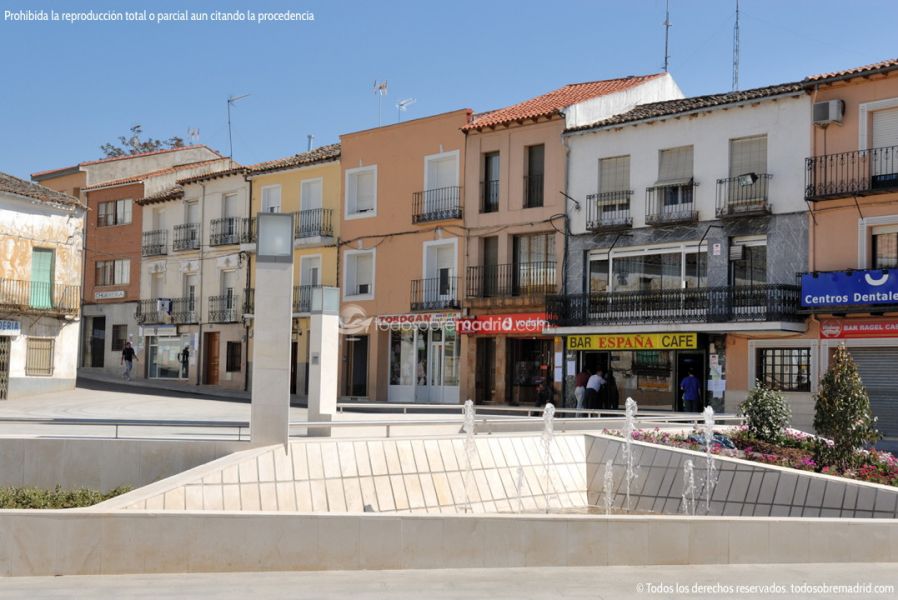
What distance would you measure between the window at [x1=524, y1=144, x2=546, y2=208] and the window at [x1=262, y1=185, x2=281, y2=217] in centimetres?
1223

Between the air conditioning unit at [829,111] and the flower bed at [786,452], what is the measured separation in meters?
11.9

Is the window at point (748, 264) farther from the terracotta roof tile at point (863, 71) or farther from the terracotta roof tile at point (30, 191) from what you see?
the terracotta roof tile at point (30, 191)

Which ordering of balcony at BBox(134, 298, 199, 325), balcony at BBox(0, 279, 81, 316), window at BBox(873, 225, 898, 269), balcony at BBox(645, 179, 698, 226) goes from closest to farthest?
1. window at BBox(873, 225, 898, 269)
2. balcony at BBox(645, 179, 698, 226)
3. balcony at BBox(0, 279, 81, 316)
4. balcony at BBox(134, 298, 199, 325)

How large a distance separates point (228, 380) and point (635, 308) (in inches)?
779

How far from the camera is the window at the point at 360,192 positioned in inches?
1604

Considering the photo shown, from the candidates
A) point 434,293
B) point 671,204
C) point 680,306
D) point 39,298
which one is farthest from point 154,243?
point 680,306

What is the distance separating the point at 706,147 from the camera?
103 feet

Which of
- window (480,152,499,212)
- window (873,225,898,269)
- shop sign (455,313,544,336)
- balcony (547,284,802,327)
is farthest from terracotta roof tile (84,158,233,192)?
window (873,225,898,269)

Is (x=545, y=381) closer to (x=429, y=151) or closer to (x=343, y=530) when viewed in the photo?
(x=429, y=151)

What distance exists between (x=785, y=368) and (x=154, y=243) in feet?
97.1

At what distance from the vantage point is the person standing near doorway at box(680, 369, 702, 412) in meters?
30.2

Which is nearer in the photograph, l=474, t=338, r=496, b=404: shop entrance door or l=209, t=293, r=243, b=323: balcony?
l=474, t=338, r=496, b=404: shop entrance door

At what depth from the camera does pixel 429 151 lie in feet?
126

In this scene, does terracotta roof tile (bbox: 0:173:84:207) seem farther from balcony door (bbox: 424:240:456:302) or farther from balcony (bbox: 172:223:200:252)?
balcony door (bbox: 424:240:456:302)
